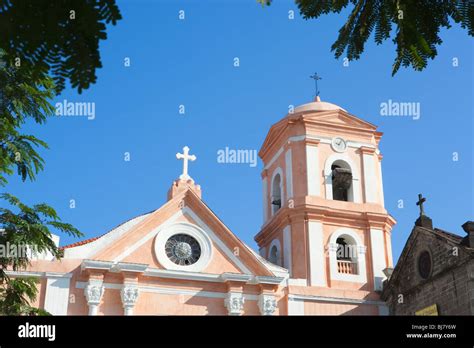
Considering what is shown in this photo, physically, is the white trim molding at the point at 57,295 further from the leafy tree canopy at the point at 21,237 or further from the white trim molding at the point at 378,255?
the white trim molding at the point at 378,255

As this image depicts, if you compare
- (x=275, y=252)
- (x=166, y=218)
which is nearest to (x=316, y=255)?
(x=275, y=252)

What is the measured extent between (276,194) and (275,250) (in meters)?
2.17

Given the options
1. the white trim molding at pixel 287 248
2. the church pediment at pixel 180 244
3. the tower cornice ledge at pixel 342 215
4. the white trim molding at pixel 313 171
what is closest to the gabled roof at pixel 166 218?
the church pediment at pixel 180 244

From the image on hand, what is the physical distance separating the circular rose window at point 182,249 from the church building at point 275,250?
0.10 feet

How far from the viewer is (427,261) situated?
17625 millimetres

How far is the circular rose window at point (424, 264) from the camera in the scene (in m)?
17.5

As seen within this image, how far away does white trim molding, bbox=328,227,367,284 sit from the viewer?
19906 mm

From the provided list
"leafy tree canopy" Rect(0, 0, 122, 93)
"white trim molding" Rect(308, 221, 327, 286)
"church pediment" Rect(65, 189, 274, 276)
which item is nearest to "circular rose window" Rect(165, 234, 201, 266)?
"church pediment" Rect(65, 189, 274, 276)

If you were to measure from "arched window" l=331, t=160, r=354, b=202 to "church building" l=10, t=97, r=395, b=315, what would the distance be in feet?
0.12

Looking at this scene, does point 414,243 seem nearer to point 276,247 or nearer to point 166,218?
point 276,247
